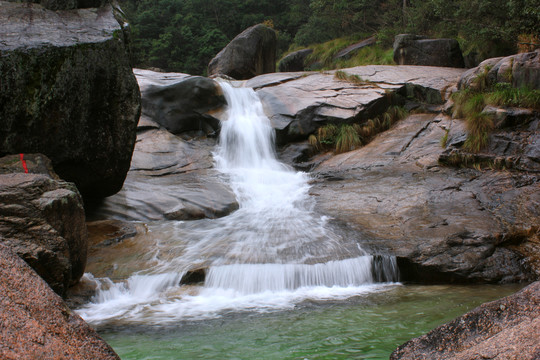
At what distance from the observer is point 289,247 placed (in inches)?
234

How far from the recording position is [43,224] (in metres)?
4.33

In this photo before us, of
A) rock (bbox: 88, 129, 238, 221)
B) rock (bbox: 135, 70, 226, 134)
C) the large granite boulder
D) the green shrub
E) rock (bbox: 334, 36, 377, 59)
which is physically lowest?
rock (bbox: 88, 129, 238, 221)

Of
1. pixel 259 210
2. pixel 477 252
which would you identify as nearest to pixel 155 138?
pixel 259 210

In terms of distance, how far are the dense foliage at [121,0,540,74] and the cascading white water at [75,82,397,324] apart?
23.4 ft

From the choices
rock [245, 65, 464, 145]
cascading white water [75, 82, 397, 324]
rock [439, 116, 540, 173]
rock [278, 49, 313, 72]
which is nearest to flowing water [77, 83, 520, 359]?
cascading white water [75, 82, 397, 324]

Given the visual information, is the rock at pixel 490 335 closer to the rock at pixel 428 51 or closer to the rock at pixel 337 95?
the rock at pixel 337 95

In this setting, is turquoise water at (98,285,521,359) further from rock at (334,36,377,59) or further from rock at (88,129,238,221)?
rock at (334,36,377,59)

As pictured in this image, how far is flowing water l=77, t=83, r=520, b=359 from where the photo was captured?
153 inches

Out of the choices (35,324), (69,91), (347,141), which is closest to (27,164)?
(69,91)

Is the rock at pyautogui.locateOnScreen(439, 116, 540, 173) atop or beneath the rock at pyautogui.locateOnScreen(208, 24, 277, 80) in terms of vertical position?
beneath

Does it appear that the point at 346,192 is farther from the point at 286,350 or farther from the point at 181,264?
the point at 286,350

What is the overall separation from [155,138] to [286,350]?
842 centimetres

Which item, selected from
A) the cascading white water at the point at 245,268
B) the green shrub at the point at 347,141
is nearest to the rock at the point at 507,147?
the green shrub at the point at 347,141

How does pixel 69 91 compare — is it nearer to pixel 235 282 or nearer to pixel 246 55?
pixel 235 282
